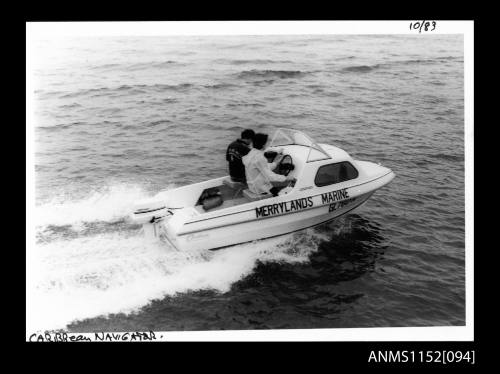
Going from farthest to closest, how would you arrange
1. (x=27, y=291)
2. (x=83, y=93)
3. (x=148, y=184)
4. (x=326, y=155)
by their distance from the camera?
(x=83, y=93)
(x=148, y=184)
(x=326, y=155)
(x=27, y=291)

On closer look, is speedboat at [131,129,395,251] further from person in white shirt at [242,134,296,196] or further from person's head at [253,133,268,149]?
person's head at [253,133,268,149]

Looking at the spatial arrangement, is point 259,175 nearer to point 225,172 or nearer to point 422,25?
point 422,25

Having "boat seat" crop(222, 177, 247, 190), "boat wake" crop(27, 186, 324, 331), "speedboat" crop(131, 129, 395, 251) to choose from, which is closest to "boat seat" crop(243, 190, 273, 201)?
"speedboat" crop(131, 129, 395, 251)

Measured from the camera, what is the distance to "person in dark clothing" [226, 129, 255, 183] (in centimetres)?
965

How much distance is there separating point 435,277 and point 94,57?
10848 mm

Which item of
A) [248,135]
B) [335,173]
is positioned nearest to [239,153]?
[248,135]

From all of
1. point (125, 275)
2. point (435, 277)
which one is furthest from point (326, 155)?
point (125, 275)

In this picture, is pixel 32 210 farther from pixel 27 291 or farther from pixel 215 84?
pixel 215 84

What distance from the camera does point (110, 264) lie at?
873cm

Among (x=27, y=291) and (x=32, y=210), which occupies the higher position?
(x=32, y=210)

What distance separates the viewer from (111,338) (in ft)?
24.9

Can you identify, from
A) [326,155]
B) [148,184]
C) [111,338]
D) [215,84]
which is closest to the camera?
[111,338]

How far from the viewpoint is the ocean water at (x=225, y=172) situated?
27.3ft

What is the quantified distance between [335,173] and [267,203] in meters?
1.84
